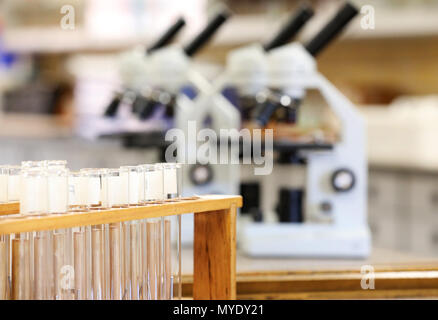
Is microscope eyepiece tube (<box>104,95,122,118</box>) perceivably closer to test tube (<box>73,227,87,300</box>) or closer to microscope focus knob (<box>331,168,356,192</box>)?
microscope focus knob (<box>331,168,356,192</box>)

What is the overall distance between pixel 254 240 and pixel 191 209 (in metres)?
0.79

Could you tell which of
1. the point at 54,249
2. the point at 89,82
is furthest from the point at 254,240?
the point at 89,82

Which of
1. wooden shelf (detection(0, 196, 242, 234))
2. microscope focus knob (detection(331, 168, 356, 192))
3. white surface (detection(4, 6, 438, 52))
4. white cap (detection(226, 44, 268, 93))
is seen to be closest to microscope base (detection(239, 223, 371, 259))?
microscope focus knob (detection(331, 168, 356, 192))

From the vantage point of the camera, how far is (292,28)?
2029 millimetres

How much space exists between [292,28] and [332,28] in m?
0.12

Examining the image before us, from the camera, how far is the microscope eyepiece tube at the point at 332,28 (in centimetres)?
194

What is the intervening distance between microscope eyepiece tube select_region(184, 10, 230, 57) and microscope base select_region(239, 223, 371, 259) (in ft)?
2.50

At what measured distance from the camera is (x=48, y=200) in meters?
1.01

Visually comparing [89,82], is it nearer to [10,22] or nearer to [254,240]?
[10,22]

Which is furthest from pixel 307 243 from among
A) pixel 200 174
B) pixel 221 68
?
pixel 221 68

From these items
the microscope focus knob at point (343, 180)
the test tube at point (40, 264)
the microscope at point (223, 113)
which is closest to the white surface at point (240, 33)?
the microscope at point (223, 113)

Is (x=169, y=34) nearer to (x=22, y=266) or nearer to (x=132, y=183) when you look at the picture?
(x=132, y=183)

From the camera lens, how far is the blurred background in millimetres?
3896

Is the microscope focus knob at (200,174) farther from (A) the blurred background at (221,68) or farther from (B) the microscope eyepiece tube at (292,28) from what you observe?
(A) the blurred background at (221,68)
